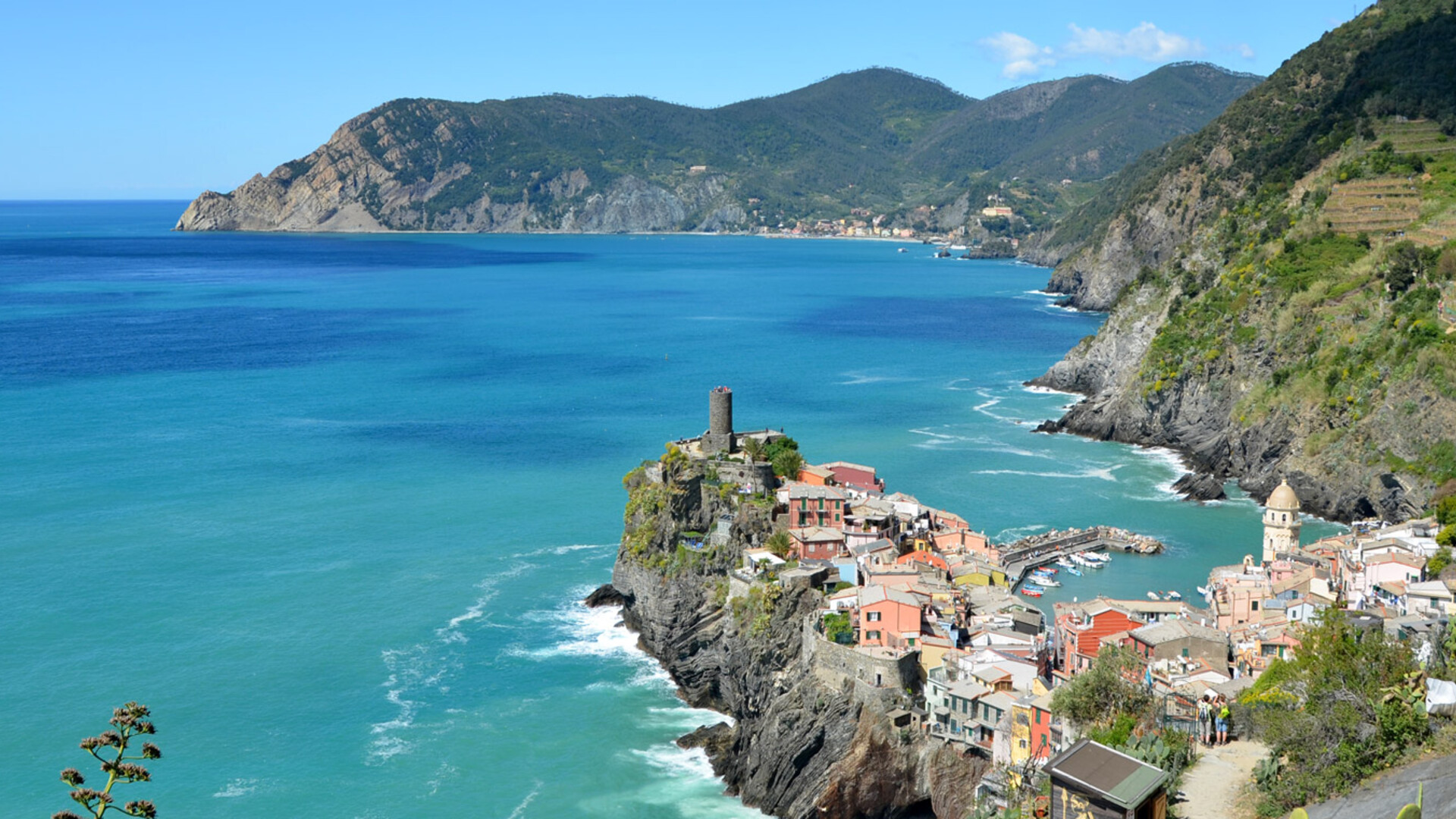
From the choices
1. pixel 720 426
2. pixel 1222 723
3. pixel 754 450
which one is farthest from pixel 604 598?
pixel 1222 723

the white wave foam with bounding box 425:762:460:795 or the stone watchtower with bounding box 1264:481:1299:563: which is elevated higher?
the stone watchtower with bounding box 1264:481:1299:563

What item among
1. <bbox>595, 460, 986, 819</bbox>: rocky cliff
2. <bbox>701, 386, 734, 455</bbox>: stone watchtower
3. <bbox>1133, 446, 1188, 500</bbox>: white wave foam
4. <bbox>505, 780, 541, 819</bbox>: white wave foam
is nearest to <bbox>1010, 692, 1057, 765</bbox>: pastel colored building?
<bbox>595, 460, 986, 819</bbox>: rocky cliff

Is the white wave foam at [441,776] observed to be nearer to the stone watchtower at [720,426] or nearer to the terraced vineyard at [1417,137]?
the stone watchtower at [720,426]

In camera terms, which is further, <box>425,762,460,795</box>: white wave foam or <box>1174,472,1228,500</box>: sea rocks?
<box>1174,472,1228,500</box>: sea rocks

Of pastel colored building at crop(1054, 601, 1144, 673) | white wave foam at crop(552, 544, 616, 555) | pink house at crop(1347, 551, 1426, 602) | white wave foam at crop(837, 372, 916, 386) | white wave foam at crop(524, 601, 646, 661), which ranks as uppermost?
pink house at crop(1347, 551, 1426, 602)

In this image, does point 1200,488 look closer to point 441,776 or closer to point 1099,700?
point 1099,700

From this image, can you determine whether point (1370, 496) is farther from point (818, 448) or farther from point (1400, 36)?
point (1400, 36)

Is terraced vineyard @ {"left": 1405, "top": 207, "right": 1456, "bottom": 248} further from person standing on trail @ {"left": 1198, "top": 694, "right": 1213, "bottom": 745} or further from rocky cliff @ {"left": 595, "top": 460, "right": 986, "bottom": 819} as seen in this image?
person standing on trail @ {"left": 1198, "top": 694, "right": 1213, "bottom": 745}
